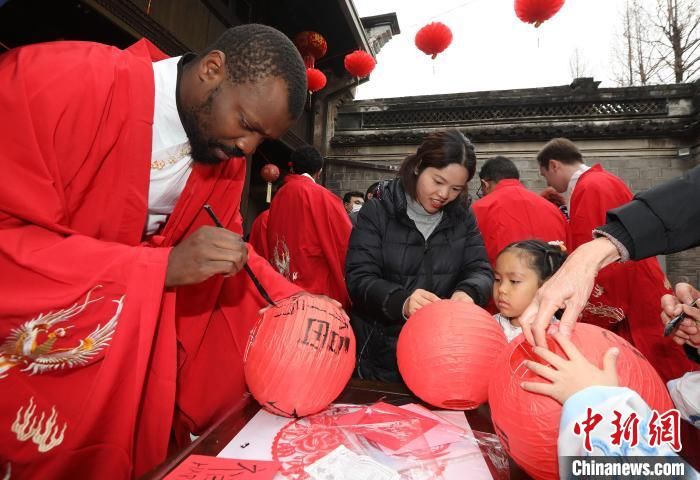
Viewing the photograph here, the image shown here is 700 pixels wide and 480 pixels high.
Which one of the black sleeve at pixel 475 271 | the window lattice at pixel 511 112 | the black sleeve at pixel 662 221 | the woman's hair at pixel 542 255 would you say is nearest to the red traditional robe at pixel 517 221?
the woman's hair at pixel 542 255

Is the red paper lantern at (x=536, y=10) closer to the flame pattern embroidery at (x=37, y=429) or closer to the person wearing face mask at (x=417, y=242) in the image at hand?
the person wearing face mask at (x=417, y=242)

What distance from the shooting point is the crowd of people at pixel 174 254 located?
40.7 inches

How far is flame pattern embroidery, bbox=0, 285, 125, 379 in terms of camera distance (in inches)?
39.6

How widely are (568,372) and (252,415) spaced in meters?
0.87

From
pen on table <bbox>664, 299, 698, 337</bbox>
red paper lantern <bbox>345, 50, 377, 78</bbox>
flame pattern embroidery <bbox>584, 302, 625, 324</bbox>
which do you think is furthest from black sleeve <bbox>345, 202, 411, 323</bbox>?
red paper lantern <bbox>345, 50, 377, 78</bbox>

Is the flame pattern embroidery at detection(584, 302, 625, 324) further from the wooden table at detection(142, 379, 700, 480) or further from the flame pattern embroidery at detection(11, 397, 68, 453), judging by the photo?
the flame pattern embroidery at detection(11, 397, 68, 453)

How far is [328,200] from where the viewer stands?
3.43 m

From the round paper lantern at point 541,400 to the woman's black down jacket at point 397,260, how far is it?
1.03m

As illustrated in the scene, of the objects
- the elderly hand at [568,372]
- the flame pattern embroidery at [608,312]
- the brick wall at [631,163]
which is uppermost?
the brick wall at [631,163]

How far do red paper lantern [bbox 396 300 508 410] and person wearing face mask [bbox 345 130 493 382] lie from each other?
705 mm

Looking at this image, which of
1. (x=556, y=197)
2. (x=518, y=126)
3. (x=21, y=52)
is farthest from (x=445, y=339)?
(x=518, y=126)

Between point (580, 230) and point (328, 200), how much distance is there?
2.09 meters

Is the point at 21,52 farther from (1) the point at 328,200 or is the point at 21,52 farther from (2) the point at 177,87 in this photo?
(1) the point at 328,200

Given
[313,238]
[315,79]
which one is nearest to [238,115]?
[313,238]
